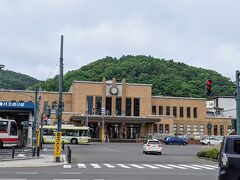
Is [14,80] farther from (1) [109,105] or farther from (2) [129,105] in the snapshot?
(2) [129,105]

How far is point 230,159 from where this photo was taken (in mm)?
9938

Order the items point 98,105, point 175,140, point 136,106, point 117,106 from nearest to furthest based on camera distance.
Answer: point 175,140, point 98,105, point 117,106, point 136,106

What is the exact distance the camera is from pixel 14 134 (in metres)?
43.9

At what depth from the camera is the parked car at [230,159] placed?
9805 millimetres

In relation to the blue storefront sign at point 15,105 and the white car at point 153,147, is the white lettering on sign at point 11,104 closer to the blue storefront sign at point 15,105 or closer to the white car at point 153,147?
the blue storefront sign at point 15,105

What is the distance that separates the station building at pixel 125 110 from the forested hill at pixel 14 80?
310cm

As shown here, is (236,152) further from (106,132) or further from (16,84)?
(106,132)

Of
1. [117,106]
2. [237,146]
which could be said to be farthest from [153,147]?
[117,106]

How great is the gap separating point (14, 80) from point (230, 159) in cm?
7101

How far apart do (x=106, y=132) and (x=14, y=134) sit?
1821 inches

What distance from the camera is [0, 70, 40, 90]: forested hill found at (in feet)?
256

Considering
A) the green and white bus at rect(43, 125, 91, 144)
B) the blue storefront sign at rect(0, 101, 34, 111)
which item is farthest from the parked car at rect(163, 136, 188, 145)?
the blue storefront sign at rect(0, 101, 34, 111)

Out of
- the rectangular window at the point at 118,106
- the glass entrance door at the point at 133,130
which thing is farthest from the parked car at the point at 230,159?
the rectangular window at the point at 118,106

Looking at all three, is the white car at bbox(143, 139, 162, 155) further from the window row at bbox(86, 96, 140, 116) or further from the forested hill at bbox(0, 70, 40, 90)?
the window row at bbox(86, 96, 140, 116)
